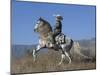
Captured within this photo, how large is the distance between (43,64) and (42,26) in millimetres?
355

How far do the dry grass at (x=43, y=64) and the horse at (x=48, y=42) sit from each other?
1.8 inches

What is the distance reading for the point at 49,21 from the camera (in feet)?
6.86

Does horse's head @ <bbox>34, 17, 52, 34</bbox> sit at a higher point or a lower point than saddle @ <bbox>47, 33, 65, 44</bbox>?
higher

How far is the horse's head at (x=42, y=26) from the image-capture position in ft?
6.77

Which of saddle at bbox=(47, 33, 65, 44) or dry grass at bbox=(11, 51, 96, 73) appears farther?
saddle at bbox=(47, 33, 65, 44)

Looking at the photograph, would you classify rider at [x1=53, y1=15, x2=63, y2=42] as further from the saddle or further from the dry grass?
the dry grass

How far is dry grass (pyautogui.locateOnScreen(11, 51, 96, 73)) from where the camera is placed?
1.99m

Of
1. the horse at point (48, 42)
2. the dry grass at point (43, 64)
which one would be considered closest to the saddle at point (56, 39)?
the horse at point (48, 42)

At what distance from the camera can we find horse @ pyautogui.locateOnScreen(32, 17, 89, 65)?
6.78ft

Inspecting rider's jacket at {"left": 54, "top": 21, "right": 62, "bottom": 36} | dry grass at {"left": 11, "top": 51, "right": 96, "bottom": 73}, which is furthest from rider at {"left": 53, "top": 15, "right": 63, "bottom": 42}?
dry grass at {"left": 11, "top": 51, "right": 96, "bottom": 73}

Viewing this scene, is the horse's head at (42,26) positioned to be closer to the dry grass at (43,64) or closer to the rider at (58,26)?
the rider at (58,26)

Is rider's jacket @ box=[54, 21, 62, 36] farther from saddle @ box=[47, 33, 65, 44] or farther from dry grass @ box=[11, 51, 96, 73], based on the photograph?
dry grass @ box=[11, 51, 96, 73]

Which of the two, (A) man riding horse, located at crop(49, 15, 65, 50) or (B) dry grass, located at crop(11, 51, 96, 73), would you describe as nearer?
(B) dry grass, located at crop(11, 51, 96, 73)

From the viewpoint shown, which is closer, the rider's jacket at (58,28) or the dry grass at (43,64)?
the dry grass at (43,64)
